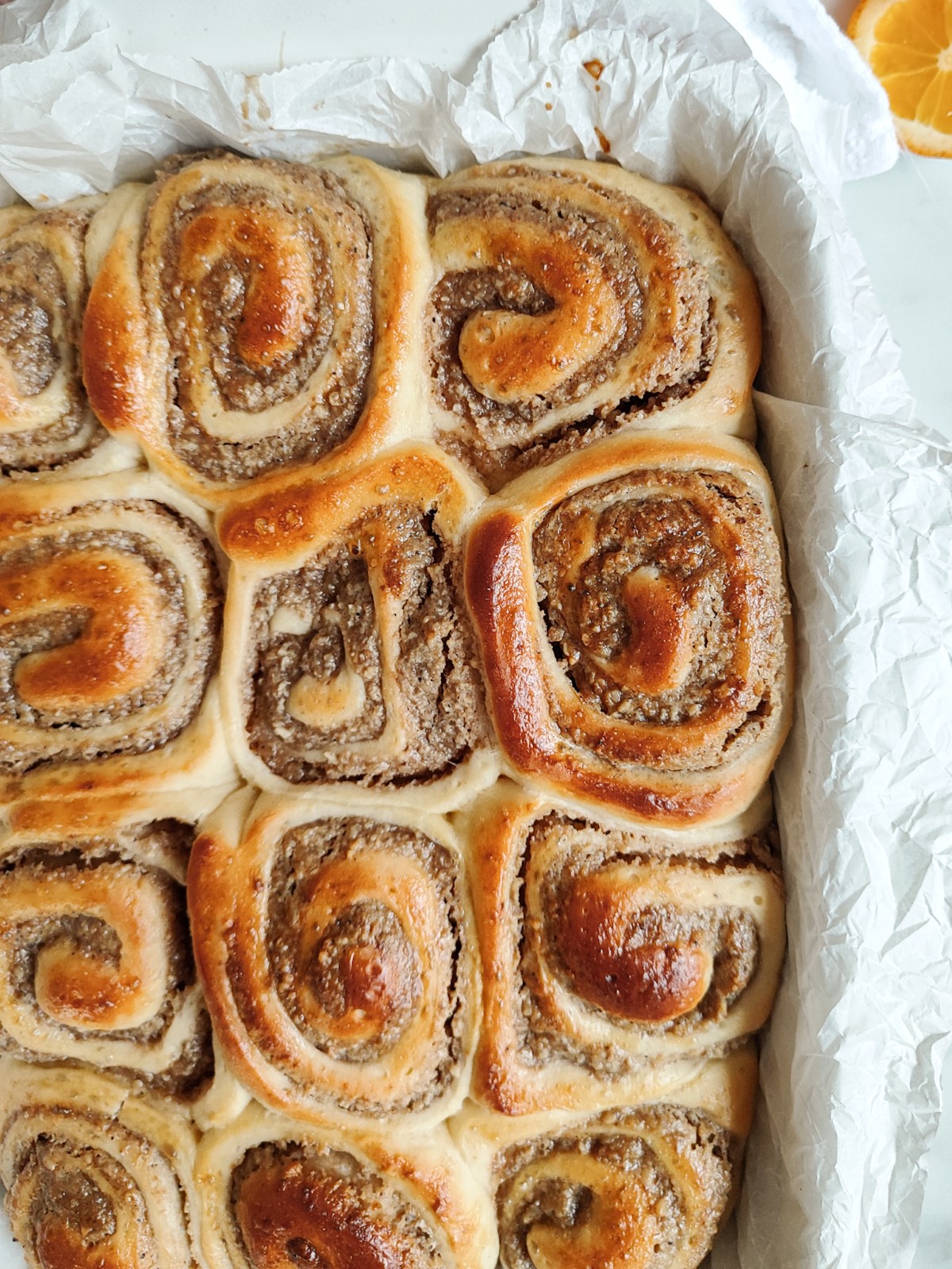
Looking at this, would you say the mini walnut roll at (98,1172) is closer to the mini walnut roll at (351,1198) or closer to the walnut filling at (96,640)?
the mini walnut roll at (351,1198)

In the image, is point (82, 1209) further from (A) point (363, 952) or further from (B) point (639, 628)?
(B) point (639, 628)

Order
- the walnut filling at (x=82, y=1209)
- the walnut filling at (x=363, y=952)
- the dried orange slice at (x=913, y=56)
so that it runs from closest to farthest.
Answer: the walnut filling at (x=363, y=952) → the walnut filling at (x=82, y=1209) → the dried orange slice at (x=913, y=56)

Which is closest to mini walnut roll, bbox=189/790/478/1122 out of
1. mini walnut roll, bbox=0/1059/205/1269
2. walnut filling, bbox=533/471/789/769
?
mini walnut roll, bbox=0/1059/205/1269

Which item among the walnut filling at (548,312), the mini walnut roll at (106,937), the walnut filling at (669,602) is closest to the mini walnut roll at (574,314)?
the walnut filling at (548,312)

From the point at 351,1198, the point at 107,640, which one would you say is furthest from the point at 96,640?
the point at 351,1198

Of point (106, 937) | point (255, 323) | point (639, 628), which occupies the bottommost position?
point (106, 937)

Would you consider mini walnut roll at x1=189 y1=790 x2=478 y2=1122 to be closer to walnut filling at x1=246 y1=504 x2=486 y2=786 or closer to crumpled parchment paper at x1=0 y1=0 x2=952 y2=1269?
walnut filling at x1=246 y1=504 x2=486 y2=786

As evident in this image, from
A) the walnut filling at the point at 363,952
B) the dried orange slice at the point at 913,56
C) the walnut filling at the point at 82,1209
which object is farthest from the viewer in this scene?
the dried orange slice at the point at 913,56
